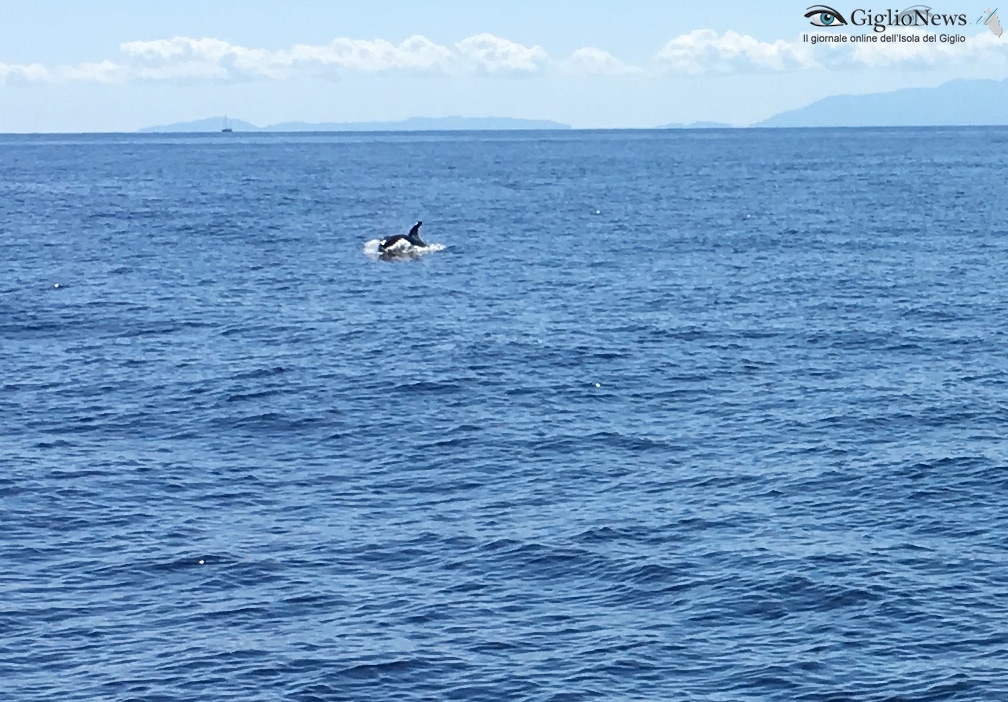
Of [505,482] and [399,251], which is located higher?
[399,251]

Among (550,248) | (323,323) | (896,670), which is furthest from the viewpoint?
(550,248)

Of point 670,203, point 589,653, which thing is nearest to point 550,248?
point 670,203

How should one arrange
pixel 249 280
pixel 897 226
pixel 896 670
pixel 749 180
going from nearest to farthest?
1. pixel 896 670
2. pixel 249 280
3. pixel 897 226
4. pixel 749 180

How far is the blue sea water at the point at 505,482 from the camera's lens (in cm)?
2878

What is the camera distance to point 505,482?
40.8 metres

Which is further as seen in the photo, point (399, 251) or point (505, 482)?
point (399, 251)

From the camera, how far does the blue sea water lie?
94.4 feet

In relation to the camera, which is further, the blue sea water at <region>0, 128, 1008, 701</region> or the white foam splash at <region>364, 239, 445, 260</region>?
the white foam splash at <region>364, 239, 445, 260</region>

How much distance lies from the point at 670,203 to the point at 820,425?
94459 mm

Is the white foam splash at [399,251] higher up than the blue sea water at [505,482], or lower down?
higher up

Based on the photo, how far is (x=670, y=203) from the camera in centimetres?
13912

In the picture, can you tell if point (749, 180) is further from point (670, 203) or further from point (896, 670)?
point (896, 670)

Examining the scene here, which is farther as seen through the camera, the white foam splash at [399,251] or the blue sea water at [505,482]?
the white foam splash at [399,251]

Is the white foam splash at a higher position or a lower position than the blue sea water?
higher
